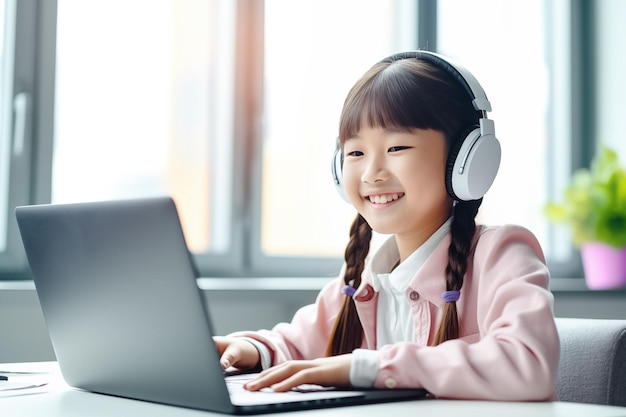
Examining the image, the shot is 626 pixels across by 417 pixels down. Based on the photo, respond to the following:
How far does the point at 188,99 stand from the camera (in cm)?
271

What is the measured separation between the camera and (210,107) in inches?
108

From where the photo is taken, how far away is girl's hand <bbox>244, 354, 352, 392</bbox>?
904 mm

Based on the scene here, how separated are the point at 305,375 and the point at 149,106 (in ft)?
6.06

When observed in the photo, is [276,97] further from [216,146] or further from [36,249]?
[36,249]

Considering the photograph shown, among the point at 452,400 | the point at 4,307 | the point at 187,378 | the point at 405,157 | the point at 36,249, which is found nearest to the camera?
the point at 187,378

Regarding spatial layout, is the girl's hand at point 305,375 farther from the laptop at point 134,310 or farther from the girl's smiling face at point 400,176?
the girl's smiling face at point 400,176

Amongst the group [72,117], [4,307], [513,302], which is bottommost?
[4,307]

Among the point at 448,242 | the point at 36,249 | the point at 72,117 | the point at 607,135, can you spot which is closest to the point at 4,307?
the point at 72,117

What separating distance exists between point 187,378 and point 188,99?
6.53ft

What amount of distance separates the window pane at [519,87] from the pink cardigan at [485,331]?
2138 mm

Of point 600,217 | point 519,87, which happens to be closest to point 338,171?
point 600,217

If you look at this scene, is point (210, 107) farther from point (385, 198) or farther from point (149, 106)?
point (385, 198)

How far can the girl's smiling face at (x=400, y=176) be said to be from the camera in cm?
115

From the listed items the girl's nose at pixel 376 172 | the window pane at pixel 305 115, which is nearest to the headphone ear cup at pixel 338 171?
the girl's nose at pixel 376 172
